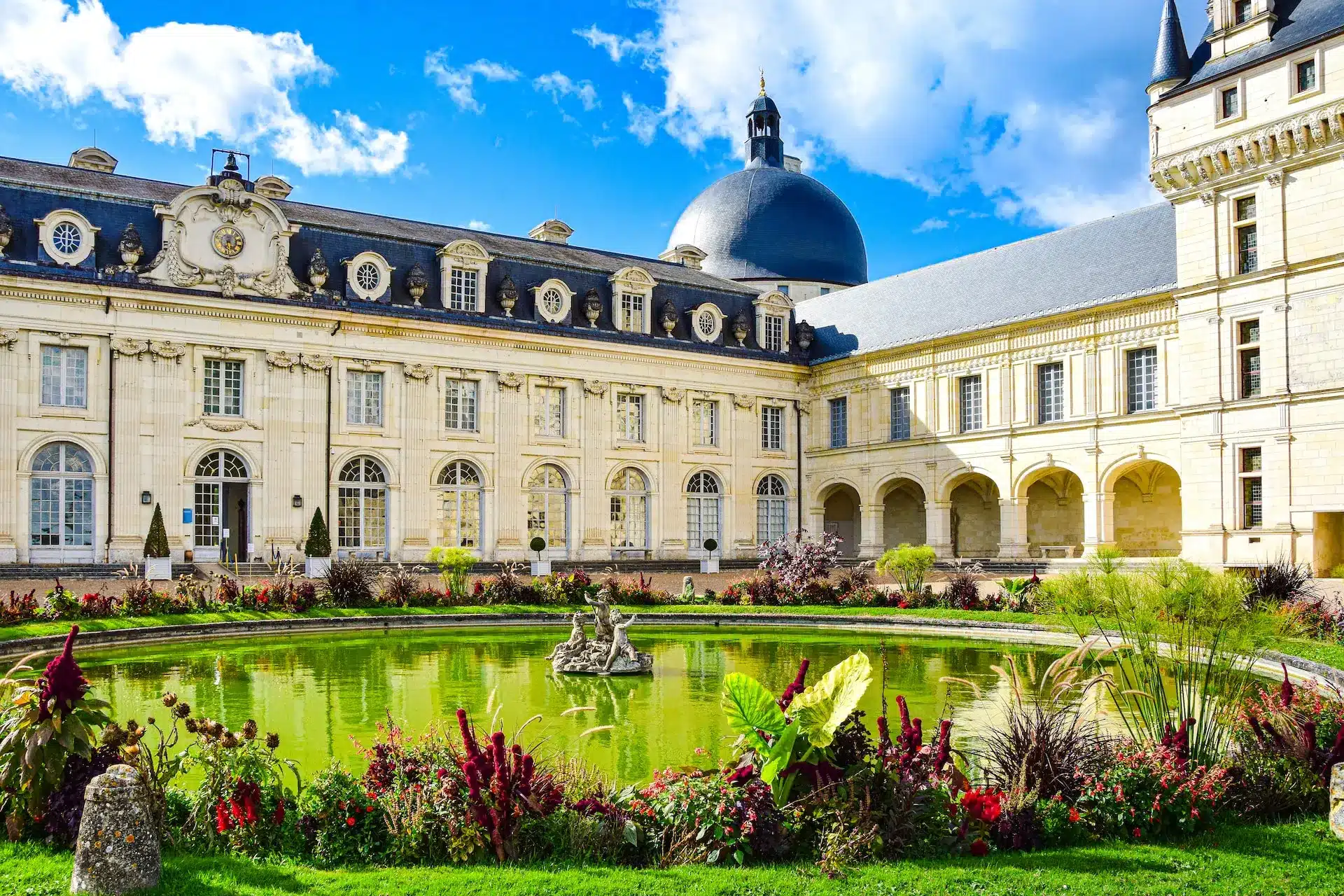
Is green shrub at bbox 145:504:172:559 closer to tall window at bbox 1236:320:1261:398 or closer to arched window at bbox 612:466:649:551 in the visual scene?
arched window at bbox 612:466:649:551

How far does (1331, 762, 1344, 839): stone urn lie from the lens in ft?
22.0

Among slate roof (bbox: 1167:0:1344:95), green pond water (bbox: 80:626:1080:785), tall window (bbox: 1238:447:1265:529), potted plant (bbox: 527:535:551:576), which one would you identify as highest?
slate roof (bbox: 1167:0:1344:95)

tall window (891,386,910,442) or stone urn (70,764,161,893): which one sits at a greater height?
tall window (891,386,910,442)

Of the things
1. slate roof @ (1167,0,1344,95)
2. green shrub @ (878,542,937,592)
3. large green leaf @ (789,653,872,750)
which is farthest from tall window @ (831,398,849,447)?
large green leaf @ (789,653,872,750)

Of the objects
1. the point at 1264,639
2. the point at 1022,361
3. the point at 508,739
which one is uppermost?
the point at 1022,361

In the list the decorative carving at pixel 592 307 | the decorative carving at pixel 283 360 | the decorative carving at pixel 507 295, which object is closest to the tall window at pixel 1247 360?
the decorative carving at pixel 592 307

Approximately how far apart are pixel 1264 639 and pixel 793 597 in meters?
14.9

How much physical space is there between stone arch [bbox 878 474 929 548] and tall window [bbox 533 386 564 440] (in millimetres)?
11700

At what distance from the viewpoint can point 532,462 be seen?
36.3m

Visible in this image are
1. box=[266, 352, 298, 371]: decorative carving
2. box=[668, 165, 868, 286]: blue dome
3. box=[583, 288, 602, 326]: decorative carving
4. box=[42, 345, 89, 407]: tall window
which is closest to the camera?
box=[42, 345, 89, 407]: tall window

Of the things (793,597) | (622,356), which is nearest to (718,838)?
(793,597)

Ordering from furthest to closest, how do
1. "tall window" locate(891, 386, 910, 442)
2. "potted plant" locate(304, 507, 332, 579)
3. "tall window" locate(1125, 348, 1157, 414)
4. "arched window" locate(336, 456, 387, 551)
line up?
"tall window" locate(891, 386, 910, 442) → "arched window" locate(336, 456, 387, 551) → "tall window" locate(1125, 348, 1157, 414) → "potted plant" locate(304, 507, 332, 579)

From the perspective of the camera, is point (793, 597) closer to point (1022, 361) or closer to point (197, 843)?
point (1022, 361)

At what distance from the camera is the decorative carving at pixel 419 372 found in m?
34.3
